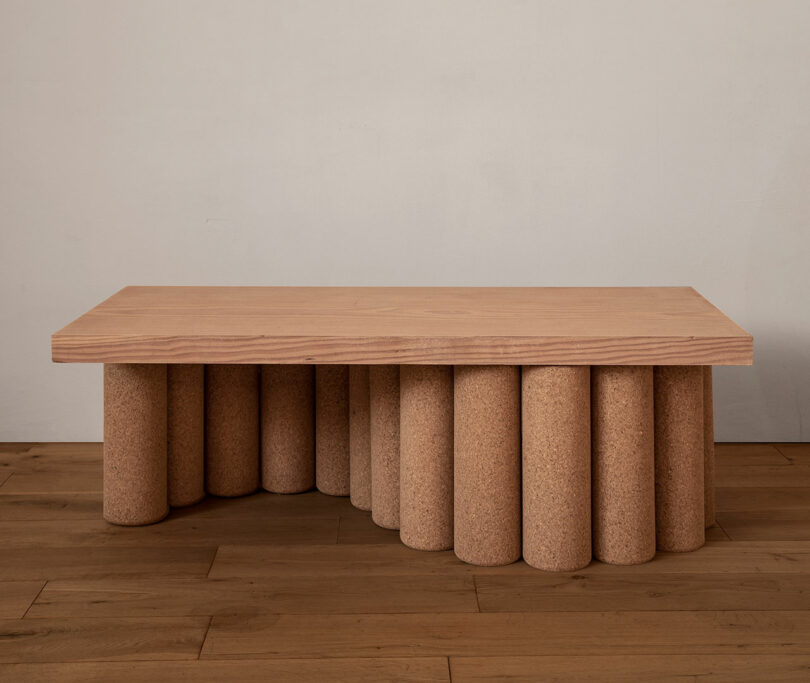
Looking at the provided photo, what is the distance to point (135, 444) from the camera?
1.94m

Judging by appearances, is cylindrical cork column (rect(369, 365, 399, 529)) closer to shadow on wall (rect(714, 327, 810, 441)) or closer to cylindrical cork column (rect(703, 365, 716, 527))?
cylindrical cork column (rect(703, 365, 716, 527))

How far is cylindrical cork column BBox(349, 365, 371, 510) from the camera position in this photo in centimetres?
203

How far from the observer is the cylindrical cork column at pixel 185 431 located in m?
2.03

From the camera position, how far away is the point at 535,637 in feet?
5.11

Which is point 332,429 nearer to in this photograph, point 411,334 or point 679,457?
point 411,334

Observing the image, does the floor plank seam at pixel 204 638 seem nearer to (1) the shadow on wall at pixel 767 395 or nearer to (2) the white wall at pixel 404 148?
(2) the white wall at pixel 404 148

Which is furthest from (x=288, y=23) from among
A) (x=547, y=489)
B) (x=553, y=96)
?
(x=547, y=489)

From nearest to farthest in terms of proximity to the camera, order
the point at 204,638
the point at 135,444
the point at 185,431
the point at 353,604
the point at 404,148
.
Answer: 1. the point at 204,638
2. the point at 353,604
3. the point at 135,444
4. the point at 185,431
5. the point at 404,148

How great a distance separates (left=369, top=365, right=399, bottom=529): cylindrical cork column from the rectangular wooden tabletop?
5.2 inches

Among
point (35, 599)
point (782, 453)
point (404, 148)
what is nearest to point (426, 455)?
point (35, 599)

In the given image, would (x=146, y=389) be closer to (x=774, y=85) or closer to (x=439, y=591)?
(x=439, y=591)

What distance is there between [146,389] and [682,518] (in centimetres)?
99

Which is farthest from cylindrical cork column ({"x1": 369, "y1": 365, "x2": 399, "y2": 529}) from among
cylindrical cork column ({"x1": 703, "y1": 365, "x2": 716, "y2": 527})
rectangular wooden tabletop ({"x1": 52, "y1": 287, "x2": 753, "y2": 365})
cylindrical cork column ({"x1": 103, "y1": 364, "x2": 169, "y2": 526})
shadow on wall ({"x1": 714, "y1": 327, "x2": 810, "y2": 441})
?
shadow on wall ({"x1": 714, "y1": 327, "x2": 810, "y2": 441})

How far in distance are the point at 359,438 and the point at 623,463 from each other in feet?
1.79
